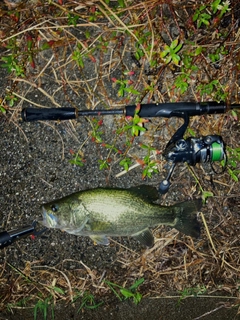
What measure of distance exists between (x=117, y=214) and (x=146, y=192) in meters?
0.30

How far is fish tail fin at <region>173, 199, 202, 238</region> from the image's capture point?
2.88m

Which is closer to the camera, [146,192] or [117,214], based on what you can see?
[117,214]

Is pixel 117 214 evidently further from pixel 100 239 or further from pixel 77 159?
pixel 77 159

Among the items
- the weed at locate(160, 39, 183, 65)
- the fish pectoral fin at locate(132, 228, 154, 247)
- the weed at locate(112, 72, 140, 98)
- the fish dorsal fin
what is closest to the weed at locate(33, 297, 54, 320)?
the fish pectoral fin at locate(132, 228, 154, 247)

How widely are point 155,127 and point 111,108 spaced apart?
41 cm

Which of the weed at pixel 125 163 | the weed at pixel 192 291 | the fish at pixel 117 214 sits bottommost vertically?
the weed at pixel 192 291

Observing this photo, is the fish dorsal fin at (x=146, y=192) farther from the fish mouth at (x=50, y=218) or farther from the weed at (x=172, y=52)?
the weed at (x=172, y=52)

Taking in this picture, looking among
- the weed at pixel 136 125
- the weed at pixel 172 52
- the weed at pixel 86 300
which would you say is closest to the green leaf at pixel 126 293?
the weed at pixel 86 300

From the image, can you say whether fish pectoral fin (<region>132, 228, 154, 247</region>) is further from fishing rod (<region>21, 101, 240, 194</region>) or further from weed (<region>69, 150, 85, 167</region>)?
weed (<region>69, 150, 85, 167</region>)

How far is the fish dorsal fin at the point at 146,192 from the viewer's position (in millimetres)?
2850

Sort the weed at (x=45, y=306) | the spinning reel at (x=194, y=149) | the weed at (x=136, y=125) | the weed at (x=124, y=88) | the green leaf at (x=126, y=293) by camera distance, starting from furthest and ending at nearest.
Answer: the weed at (x=45, y=306) → the green leaf at (x=126, y=293) → the weed at (x=124, y=88) → the weed at (x=136, y=125) → the spinning reel at (x=194, y=149)

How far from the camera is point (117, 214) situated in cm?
279

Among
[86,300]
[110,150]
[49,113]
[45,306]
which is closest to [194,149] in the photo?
[110,150]

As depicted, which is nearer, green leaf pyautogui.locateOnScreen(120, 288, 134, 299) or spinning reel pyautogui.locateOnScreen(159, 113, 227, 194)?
spinning reel pyautogui.locateOnScreen(159, 113, 227, 194)
